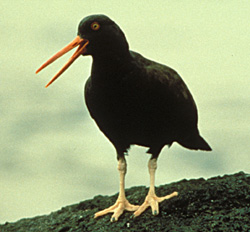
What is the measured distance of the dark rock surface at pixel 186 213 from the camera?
25.3ft

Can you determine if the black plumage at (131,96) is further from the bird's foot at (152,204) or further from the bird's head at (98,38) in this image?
the bird's foot at (152,204)

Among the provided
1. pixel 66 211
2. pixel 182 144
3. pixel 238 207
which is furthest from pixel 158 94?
pixel 66 211

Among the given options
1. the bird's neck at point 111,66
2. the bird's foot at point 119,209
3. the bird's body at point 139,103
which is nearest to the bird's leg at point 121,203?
the bird's foot at point 119,209

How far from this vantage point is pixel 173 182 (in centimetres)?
987

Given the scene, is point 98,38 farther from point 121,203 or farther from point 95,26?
point 121,203

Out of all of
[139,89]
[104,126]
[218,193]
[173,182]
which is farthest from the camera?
[173,182]

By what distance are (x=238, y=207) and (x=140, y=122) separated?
2.23m

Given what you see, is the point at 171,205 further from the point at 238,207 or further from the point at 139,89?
the point at 139,89

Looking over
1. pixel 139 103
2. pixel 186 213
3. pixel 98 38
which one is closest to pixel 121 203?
pixel 186 213

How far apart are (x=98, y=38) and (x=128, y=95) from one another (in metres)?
0.93

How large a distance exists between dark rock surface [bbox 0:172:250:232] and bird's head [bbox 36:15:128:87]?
8.66 ft

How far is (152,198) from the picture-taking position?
26.9 feet

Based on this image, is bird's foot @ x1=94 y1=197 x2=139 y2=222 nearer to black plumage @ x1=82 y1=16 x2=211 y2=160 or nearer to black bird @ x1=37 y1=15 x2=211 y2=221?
black bird @ x1=37 y1=15 x2=211 y2=221

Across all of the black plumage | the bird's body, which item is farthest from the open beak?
the bird's body
